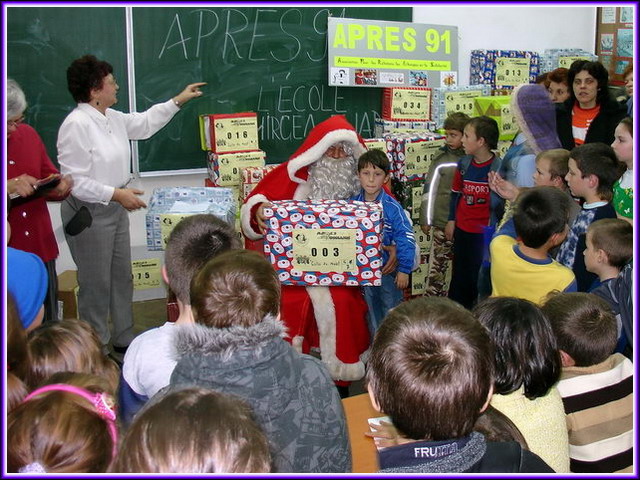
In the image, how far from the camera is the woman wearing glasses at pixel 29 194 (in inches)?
133

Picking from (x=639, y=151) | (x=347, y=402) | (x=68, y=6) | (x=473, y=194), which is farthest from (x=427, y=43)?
(x=347, y=402)

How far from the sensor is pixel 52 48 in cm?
465

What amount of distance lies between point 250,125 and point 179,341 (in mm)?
3709

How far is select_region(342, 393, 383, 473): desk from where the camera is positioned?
6.54 ft

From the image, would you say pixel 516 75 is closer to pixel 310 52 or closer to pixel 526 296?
pixel 310 52

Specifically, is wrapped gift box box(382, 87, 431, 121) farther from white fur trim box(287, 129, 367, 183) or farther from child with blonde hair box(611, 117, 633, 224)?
child with blonde hair box(611, 117, 633, 224)

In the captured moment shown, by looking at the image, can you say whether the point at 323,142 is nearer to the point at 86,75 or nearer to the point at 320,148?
the point at 320,148

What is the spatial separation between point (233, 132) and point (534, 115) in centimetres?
219

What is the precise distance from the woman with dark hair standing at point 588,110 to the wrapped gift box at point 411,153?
0.90 metres

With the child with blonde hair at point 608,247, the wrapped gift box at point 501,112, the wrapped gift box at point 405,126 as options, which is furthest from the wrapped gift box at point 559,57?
the child with blonde hair at point 608,247

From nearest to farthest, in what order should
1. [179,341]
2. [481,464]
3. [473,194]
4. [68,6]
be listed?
[481,464] < [179,341] < [473,194] < [68,6]

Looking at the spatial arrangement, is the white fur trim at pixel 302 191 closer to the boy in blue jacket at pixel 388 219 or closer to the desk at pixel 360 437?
the boy in blue jacket at pixel 388 219

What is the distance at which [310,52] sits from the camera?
551 centimetres

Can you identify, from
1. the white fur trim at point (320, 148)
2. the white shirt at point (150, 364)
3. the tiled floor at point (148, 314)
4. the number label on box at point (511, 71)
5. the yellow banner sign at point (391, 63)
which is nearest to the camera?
the white shirt at point (150, 364)
